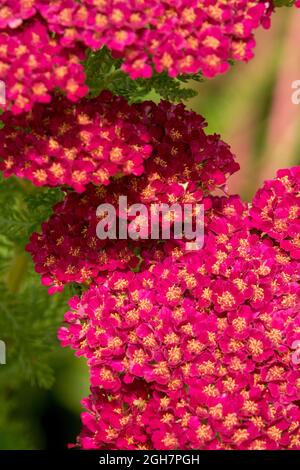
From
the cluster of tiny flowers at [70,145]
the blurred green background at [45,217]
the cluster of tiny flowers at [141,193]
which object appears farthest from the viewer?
the blurred green background at [45,217]

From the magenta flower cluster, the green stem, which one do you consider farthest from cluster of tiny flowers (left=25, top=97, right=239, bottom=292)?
the green stem

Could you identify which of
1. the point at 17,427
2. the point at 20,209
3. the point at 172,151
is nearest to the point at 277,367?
the point at 172,151

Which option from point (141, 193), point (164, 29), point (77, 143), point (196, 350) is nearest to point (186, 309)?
point (196, 350)

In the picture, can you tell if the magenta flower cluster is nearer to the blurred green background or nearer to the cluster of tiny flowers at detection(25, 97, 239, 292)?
the cluster of tiny flowers at detection(25, 97, 239, 292)


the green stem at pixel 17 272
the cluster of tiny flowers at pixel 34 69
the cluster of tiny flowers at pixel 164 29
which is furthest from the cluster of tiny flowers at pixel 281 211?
the green stem at pixel 17 272

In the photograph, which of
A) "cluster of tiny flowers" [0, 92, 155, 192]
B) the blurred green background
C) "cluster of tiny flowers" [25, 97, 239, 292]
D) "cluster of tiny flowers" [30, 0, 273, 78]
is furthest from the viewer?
the blurred green background

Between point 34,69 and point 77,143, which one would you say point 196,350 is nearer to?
point 77,143

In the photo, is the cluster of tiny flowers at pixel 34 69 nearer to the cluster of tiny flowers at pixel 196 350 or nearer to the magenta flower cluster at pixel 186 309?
the magenta flower cluster at pixel 186 309
